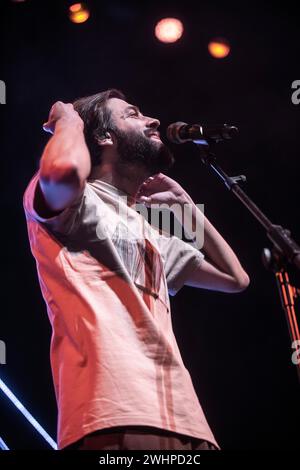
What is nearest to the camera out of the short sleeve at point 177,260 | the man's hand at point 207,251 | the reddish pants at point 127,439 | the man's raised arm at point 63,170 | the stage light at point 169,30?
the reddish pants at point 127,439

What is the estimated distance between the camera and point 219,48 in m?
3.42

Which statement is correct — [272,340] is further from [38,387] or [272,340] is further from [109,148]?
[109,148]

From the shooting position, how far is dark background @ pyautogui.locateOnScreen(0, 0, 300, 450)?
3.09m

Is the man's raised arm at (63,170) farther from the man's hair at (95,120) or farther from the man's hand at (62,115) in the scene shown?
the man's hair at (95,120)

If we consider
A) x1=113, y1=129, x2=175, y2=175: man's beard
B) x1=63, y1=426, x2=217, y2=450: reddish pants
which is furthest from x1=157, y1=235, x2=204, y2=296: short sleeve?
x1=63, y1=426, x2=217, y2=450: reddish pants

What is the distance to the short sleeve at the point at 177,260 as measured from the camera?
1.92m

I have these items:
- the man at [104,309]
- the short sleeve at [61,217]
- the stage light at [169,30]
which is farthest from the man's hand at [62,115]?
the stage light at [169,30]

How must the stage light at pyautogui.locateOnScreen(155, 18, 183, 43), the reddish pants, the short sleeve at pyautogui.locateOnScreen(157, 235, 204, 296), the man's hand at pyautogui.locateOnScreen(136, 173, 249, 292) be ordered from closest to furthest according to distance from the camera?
the reddish pants, the short sleeve at pyautogui.locateOnScreen(157, 235, 204, 296), the man's hand at pyautogui.locateOnScreen(136, 173, 249, 292), the stage light at pyautogui.locateOnScreen(155, 18, 183, 43)

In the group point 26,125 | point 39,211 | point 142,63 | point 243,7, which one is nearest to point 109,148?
point 39,211

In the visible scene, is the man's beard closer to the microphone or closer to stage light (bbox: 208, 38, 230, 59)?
the microphone

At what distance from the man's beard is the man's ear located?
0.16 ft

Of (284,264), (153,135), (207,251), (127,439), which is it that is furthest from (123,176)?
(127,439)

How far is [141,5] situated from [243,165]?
126 cm

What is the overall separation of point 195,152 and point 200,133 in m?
1.76
